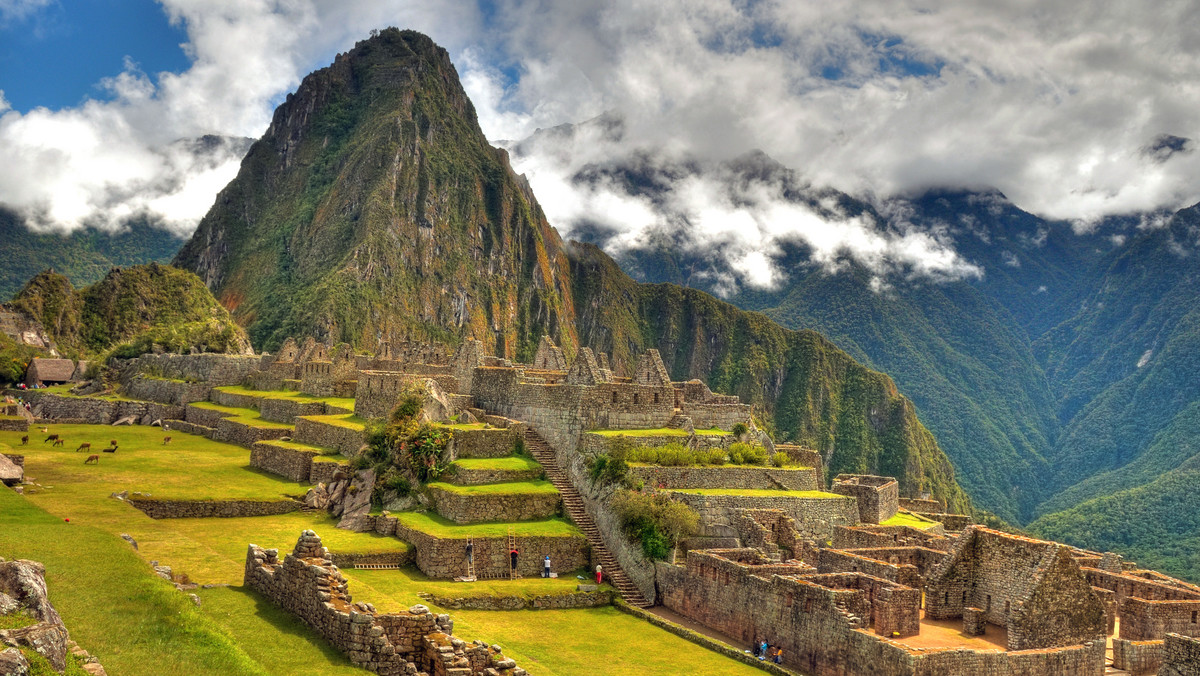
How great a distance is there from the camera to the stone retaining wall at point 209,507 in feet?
91.8

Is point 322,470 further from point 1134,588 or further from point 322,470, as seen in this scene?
point 1134,588

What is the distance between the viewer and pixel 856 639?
20438 mm

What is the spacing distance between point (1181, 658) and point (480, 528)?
60.0ft

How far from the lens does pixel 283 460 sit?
3759 cm

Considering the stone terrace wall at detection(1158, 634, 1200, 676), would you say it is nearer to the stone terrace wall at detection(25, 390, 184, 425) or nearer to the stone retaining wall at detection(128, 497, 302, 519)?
the stone retaining wall at detection(128, 497, 302, 519)

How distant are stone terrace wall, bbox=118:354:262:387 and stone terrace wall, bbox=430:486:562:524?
39514 mm

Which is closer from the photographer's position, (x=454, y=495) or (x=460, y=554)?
(x=460, y=554)

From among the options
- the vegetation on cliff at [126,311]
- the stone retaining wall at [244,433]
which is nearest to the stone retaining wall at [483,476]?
the stone retaining wall at [244,433]

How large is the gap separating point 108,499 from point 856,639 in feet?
67.2

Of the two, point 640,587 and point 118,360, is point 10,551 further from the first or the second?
point 118,360

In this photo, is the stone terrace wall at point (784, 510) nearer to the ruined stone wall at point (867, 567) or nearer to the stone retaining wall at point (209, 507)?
the ruined stone wall at point (867, 567)

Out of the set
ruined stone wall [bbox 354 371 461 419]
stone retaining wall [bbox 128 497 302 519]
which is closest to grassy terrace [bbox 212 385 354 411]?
ruined stone wall [bbox 354 371 461 419]

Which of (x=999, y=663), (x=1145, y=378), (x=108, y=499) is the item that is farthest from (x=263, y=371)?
(x=1145, y=378)

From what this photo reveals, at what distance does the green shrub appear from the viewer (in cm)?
2812
